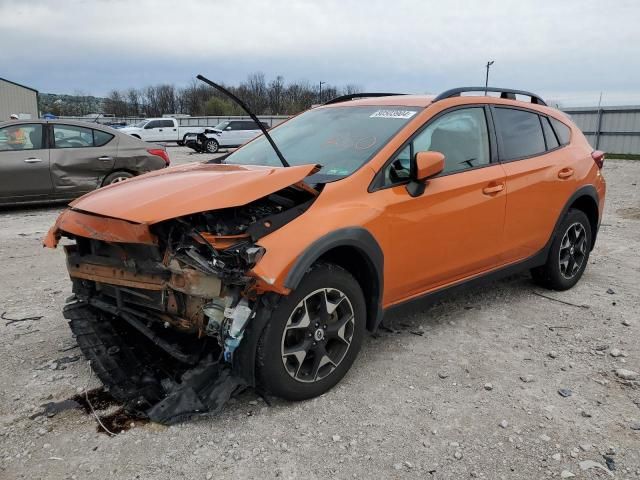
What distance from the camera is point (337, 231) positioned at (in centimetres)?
310

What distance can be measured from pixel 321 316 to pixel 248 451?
809mm

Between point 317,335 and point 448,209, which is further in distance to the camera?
point 448,209

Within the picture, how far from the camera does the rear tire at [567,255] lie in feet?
16.2

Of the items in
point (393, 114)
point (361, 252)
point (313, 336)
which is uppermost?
Answer: point (393, 114)

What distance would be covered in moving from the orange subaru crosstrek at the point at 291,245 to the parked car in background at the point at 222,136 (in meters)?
25.5

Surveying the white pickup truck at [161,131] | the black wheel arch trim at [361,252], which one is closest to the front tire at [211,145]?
the white pickup truck at [161,131]

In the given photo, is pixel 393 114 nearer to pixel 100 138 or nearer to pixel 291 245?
pixel 291 245

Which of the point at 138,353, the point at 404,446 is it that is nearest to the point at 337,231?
the point at 404,446

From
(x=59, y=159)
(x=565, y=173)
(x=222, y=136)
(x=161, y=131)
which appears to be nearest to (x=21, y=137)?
(x=59, y=159)

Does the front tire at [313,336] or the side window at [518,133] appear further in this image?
the side window at [518,133]

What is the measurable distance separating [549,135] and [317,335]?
10.1 ft

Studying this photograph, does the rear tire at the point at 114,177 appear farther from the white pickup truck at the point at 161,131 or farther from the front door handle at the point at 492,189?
the white pickup truck at the point at 161,131

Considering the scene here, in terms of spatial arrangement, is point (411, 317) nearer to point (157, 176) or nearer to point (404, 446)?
point (404, 446)

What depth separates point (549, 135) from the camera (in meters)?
4.93
